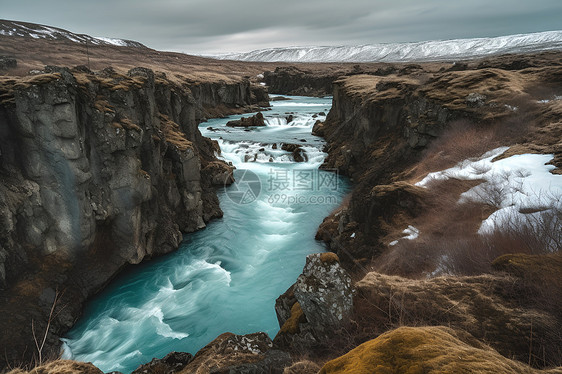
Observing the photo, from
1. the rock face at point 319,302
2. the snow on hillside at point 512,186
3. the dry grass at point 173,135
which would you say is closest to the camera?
the rock face at point 319,302

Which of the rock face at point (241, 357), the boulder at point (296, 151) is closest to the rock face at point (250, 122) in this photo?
the boulder at point (296, 151)

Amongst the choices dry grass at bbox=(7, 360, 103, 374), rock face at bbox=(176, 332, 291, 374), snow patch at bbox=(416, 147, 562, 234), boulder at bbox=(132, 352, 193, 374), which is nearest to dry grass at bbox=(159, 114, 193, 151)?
snow patch at bbox=(416, 147, 562, 234)

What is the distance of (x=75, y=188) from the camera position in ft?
52.4

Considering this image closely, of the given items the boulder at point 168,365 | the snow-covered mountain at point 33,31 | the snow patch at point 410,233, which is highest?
the snow-covered mountain at point 33,31

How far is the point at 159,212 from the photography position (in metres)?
21.7

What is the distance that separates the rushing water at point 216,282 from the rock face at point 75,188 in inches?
52.7

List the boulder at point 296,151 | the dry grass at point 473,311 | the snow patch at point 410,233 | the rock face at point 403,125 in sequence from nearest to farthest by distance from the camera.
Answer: the dry grass at point 473,311, the snow patch at point 410,233, the rock face at point 403,125, the boulder at point 296,151

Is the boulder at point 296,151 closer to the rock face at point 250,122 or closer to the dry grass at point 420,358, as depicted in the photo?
the rock face at point 250,122

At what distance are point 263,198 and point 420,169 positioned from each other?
15.8 meters

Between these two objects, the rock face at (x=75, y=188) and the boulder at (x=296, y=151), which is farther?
the boulder at (x=296, y=151)

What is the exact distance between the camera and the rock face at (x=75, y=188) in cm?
1422

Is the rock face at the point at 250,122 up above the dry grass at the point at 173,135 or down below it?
below

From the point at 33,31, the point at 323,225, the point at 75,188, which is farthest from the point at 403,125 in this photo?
the point at 33,31

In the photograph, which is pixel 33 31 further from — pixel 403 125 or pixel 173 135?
pixel 403 125
